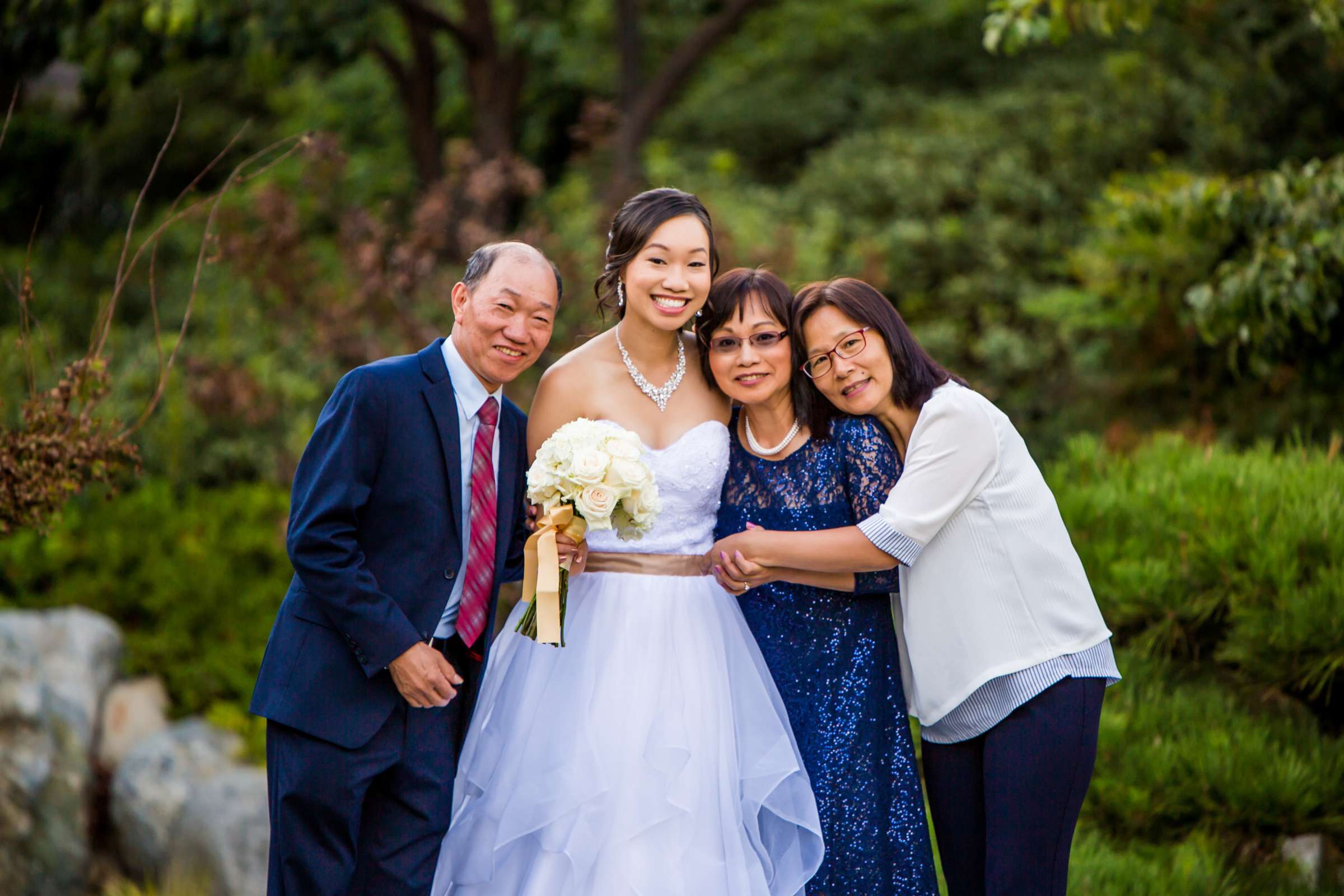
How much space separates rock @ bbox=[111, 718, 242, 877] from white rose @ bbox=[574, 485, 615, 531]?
13.3 ft

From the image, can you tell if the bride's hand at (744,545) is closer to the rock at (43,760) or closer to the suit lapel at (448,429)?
the suit lapel at (448,429)

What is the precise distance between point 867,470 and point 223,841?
4249 mm

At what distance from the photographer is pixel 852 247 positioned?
33.2 ft

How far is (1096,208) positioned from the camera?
28.8 ft

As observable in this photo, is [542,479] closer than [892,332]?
Yes

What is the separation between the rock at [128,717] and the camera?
266 inches

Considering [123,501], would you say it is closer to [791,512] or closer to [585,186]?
[585,186]

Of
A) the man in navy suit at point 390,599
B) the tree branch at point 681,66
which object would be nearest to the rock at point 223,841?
the man in navy suit at point 390,599

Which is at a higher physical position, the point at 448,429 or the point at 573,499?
the point at 448,429

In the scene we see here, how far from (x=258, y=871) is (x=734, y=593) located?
3.70 meters

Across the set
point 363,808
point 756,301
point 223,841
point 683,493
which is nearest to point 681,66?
point 223,841

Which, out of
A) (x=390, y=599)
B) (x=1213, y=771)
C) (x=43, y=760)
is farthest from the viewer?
(x=43, y=760)

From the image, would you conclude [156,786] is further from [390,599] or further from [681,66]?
[681,66]

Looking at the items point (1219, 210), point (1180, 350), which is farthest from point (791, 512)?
point (1180, 350)
